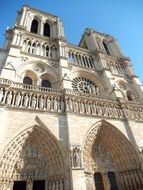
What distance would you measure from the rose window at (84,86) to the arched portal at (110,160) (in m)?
3.97

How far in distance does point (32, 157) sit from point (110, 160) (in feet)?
15.8

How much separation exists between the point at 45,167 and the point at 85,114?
3926mm

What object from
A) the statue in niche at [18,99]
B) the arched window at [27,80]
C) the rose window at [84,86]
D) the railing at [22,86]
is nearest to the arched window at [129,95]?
the rose window at [84,86]

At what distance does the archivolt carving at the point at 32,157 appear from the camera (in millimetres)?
7574

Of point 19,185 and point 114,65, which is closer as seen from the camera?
point 19,185

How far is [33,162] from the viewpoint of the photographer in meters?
8.17

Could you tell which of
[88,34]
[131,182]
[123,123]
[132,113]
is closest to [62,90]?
[123,123]

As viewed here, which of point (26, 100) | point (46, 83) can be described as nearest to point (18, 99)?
point (26, 100)

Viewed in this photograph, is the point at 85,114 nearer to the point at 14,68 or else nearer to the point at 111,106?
the point at 111,106

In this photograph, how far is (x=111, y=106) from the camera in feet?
39.3

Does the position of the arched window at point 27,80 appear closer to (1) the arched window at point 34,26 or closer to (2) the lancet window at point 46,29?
(1) the arched window at point 34,26

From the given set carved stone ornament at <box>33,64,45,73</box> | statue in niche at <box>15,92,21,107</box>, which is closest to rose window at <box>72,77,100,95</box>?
carved stone ornament at <box>33,64,45,73</box>

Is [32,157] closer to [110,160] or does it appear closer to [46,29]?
[110,160]

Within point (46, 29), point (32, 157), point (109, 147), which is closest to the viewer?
point (32, 157)
